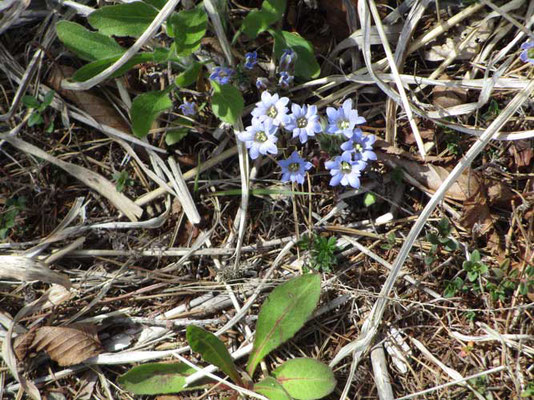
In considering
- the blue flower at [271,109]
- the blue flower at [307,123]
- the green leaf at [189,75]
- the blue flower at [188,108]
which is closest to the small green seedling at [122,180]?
the blue flower at [188,108]

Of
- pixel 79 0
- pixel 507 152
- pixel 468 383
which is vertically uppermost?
pixel 79 0

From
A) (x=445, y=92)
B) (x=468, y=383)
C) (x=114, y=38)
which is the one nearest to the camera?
(x=468, y=383)

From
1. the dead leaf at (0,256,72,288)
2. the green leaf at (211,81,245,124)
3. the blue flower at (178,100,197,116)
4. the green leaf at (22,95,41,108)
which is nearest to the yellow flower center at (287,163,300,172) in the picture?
the green leaf at (211,81,245,124)

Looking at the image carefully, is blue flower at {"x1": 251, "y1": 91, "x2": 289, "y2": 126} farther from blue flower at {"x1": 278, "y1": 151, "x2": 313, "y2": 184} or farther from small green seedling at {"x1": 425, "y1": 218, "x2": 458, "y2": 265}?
small green seedling at {"x1": 425, "y1": 218, "x2": 458, "y2": 265}

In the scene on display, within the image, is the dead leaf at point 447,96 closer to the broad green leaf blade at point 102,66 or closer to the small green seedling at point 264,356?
the small green seedling at point 264,356

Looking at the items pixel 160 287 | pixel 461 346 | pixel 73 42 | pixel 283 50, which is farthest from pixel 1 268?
pixel 461 346

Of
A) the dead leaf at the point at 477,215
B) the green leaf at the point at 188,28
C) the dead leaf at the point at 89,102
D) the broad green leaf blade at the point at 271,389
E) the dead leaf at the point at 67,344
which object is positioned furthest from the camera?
the dead leaf at the point at 89,102

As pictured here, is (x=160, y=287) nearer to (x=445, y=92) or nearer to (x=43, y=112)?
(x=43, y=112)
